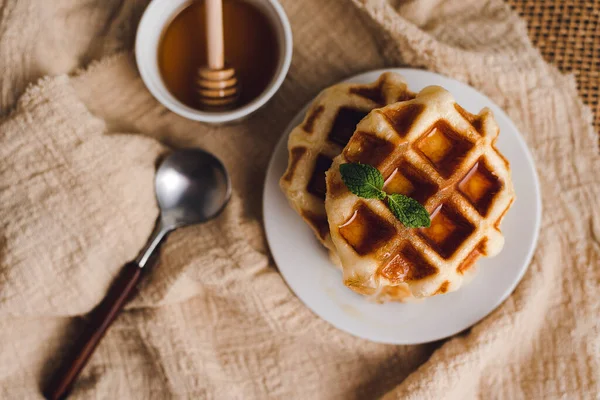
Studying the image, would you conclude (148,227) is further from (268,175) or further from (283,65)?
(283,65)

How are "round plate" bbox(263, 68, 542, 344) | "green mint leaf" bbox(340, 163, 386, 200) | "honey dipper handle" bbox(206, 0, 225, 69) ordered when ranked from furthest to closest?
"round plate" bbox(263, 68, 542, 344) < "honey dipper handle" bbox(206, 0, 225, 69) < "green mint leaf" bbox(340, 163, 386, 200)

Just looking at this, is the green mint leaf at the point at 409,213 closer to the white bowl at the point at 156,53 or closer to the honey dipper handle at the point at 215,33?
the white bowl at the point at 156,53

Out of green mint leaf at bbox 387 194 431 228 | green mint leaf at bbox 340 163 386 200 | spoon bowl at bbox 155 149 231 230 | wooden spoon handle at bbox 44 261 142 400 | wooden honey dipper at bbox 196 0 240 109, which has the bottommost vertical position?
wooden spoon handle at bbox 44 261 142 400

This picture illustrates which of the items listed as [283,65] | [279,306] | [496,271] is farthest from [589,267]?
[283,65]

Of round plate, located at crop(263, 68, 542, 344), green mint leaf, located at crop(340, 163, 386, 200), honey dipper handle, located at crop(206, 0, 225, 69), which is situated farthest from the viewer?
round plate, located at crop(263, 68, 542, 344)

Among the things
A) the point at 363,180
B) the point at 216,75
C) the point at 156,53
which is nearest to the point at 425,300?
the point at 363,180

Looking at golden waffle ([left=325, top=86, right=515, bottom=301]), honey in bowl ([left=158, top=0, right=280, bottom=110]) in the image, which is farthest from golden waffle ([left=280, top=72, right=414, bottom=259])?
honey in bowl ([left=158, top=0, right=280, bottom=110])

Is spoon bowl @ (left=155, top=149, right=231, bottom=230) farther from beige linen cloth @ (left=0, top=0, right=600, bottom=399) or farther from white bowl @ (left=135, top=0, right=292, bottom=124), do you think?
white bowl @ (left=135, top=0, right=292, bottom=124)

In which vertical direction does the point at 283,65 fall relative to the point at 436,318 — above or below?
above
